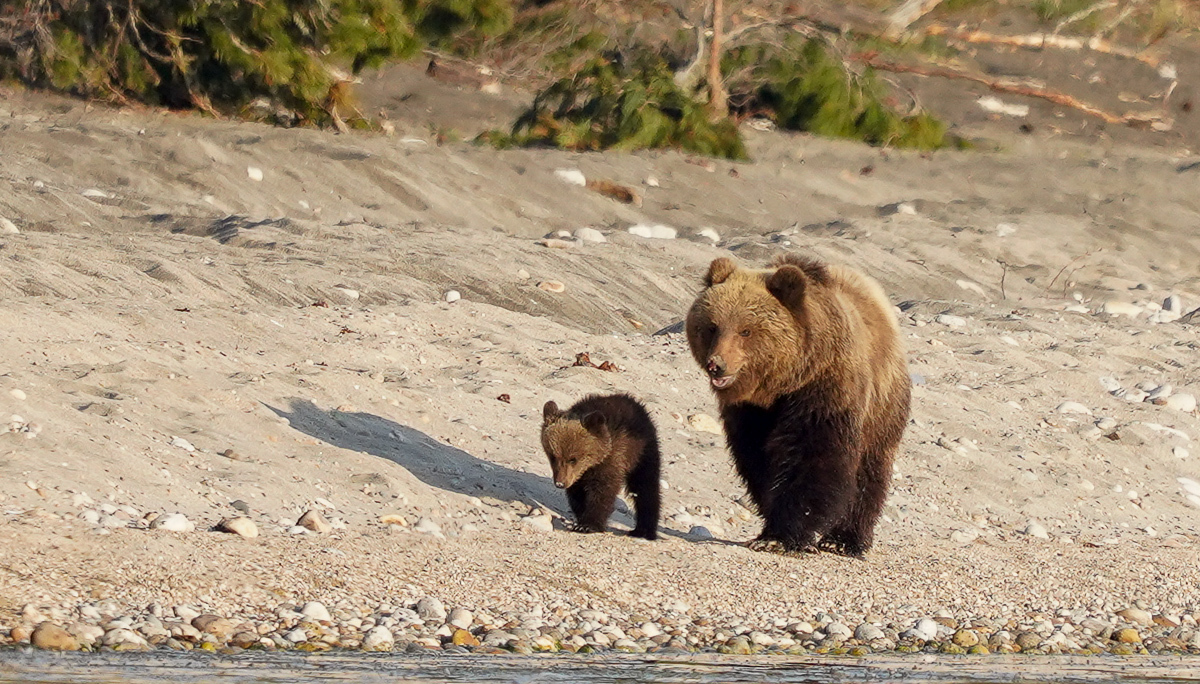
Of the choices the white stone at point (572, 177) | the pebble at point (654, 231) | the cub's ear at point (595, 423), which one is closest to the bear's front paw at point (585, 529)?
the cub's ear at point (595, 423)

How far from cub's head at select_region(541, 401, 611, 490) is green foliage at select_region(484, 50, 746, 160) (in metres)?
11.5

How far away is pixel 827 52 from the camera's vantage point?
859 inches

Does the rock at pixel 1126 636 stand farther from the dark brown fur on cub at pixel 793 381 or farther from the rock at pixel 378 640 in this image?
the rock at pixel 378 640

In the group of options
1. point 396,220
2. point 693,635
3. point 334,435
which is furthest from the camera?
point 396,220

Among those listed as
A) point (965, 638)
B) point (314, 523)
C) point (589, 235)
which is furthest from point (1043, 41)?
point (314, 523)

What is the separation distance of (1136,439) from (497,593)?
581cm

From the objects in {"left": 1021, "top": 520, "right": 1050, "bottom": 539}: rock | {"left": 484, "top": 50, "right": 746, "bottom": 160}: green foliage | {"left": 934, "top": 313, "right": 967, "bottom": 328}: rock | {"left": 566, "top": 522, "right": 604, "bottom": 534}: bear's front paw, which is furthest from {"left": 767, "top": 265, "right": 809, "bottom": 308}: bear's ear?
{"left": 484, "top": 50, "right": 746, "bottom": 160}: green foliage

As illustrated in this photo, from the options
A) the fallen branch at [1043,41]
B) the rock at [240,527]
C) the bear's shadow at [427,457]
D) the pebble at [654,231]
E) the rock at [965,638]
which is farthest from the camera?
the fallen branch at [1043,41]

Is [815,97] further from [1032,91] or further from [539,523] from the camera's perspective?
[539,523]

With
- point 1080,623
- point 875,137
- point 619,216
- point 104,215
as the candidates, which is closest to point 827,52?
point 875,137

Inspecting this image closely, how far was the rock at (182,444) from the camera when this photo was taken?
7.71 meters

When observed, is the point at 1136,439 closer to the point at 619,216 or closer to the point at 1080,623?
the point at 1080,623

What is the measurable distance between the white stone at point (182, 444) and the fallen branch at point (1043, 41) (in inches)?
802

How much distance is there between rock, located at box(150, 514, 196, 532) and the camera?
6.50 metres
